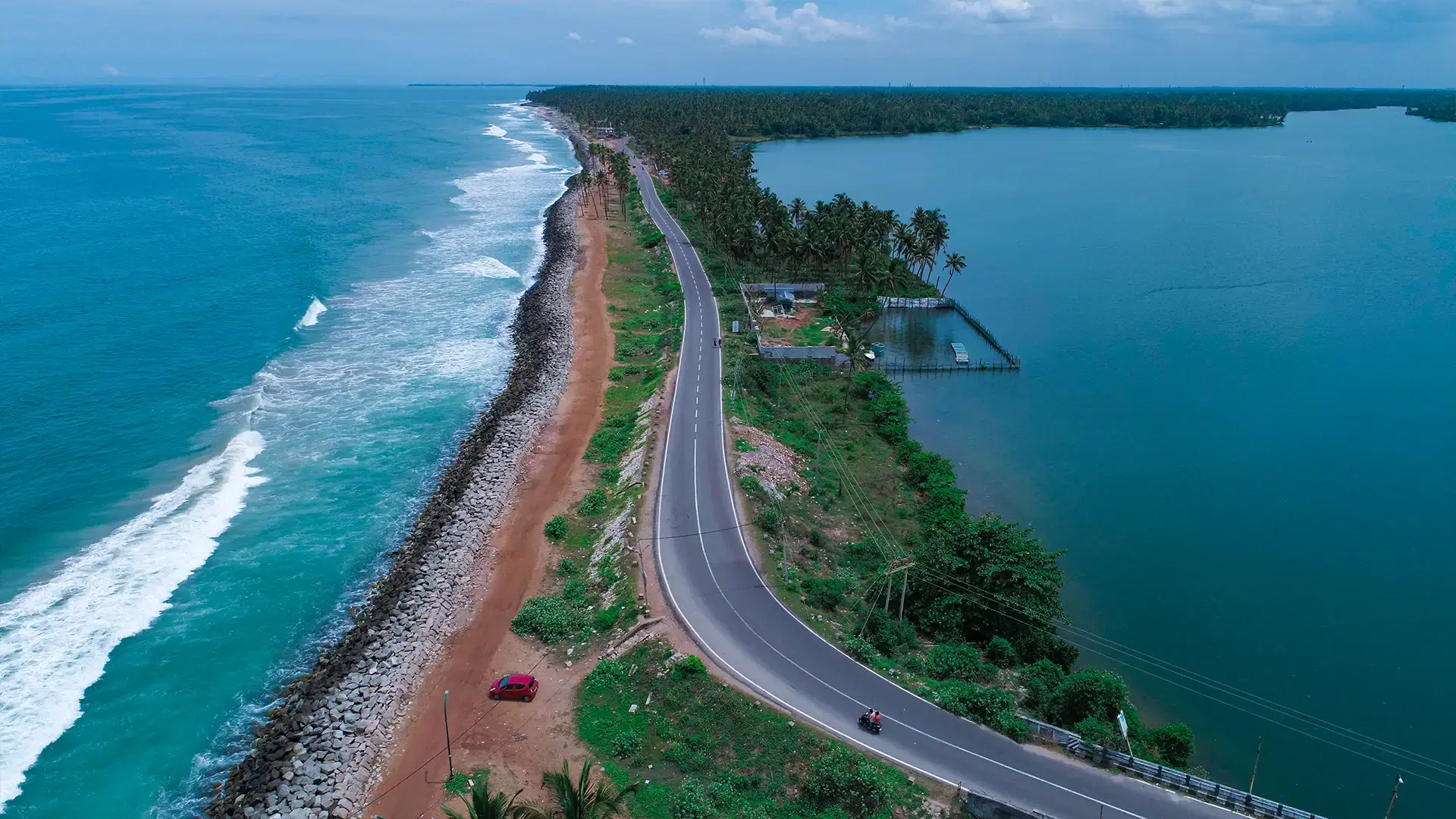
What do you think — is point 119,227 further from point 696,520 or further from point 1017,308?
point 1017,308

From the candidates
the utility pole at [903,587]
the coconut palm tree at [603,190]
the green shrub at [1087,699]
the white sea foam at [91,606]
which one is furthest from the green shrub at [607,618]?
the coconut palm tree at [603,190]

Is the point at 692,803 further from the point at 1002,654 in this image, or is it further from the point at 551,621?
the point at 1002,654

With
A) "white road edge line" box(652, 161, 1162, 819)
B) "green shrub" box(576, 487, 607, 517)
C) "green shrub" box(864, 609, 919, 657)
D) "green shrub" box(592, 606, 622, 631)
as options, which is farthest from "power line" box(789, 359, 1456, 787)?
"green shrub" box(576, 487, 607, 517)

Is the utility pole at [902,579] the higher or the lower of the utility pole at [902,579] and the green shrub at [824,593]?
the higher

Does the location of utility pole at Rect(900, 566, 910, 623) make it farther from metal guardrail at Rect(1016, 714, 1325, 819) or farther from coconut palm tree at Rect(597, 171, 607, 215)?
coconut palm tree at Rect(597, 171, 607, 215)

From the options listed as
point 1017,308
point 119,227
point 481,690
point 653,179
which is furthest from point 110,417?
point 653,179

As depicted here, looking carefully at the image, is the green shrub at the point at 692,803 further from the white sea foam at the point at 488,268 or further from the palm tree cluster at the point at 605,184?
the palm tree cluster at the point at 605,184

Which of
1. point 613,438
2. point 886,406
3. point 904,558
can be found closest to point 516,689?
point 904,558
